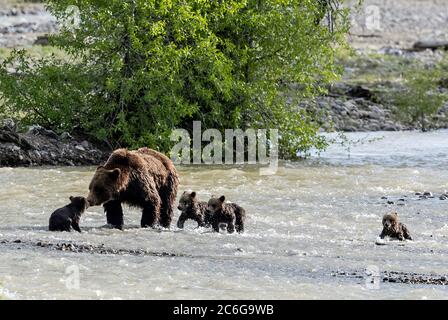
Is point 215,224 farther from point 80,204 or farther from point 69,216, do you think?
point 69,216

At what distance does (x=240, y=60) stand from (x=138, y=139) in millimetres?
2633

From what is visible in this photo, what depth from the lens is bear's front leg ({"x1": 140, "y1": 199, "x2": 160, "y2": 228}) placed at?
13875 mm

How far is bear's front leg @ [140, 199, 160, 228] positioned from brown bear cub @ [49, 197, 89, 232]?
0.79m

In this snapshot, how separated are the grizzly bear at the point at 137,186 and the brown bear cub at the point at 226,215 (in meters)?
0.56

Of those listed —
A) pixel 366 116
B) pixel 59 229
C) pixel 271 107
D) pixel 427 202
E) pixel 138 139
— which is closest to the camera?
pixel 59 229

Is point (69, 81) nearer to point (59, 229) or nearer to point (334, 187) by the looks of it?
point (334, 187)

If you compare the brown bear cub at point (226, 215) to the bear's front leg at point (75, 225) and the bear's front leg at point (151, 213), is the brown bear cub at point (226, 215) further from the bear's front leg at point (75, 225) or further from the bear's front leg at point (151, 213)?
the bear's front leg at point (75, 225)

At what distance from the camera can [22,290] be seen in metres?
10.2

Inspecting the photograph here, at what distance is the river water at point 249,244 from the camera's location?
10.6 m

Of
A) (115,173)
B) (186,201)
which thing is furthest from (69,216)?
(186,201)

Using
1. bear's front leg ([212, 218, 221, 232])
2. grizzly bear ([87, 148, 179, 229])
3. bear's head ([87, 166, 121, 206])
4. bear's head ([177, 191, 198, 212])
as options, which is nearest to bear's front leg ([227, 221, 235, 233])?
bear's front leg ([212, 218, 221, 232])

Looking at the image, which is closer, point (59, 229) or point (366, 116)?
point (59, 229)

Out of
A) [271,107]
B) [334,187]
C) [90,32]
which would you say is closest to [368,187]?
[334,187]

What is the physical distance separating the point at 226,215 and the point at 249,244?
3.39 ft
